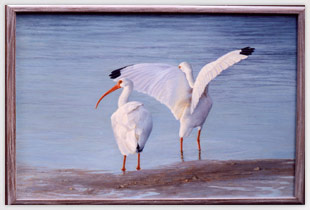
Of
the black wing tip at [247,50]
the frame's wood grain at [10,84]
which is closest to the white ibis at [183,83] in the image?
the black wing tip at [247,50]

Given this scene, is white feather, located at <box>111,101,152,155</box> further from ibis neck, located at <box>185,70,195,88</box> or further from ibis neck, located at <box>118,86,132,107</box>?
ibis neck, located at <box>185,70,195,88</box>

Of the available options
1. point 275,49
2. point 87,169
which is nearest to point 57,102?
point 87,169

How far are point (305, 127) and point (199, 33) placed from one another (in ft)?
1.63

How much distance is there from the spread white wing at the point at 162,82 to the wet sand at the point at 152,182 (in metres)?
0.21

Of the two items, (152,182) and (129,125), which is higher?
(129,125)

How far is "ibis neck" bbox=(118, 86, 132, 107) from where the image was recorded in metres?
1.40

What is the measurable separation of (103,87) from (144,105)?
0.16 m

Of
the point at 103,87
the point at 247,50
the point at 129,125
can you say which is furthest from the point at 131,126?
the point at 247,50

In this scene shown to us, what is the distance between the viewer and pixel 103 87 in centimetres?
141

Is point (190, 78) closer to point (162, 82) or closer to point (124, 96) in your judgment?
point (162, 82)

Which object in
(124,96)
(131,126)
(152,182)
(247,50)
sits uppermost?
(247,50)

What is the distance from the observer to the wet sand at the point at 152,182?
4.62 feet

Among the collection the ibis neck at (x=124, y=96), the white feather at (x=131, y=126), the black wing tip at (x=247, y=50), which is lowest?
the white feather at (x=131, y=126)

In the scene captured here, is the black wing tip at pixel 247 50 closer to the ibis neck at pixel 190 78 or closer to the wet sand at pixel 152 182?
the ibis neck at pixel 190 78
